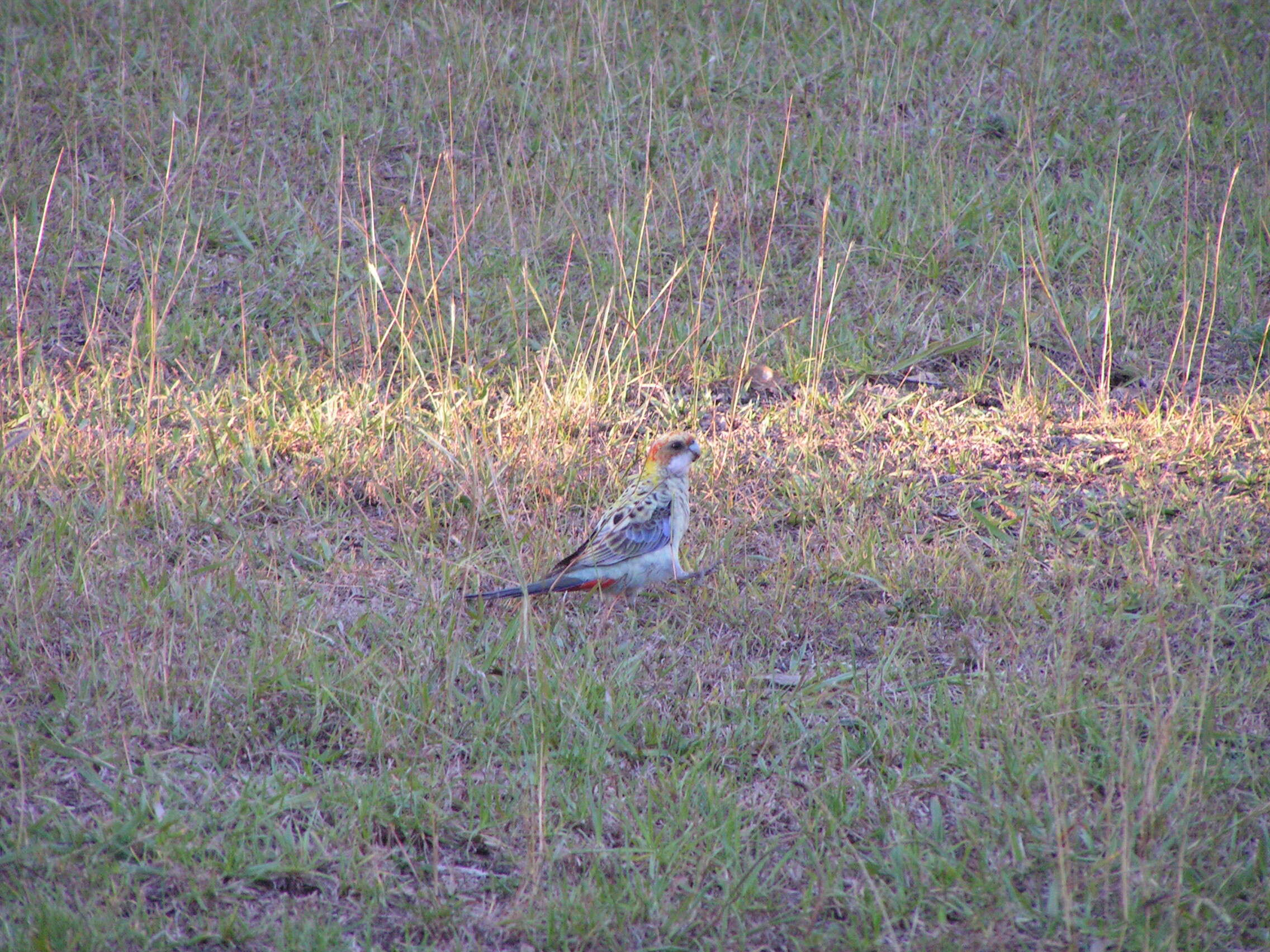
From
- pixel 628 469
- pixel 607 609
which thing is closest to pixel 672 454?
pixel 628 469

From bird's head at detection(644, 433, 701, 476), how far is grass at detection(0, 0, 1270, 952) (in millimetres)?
333

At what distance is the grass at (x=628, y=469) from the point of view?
2.99 m

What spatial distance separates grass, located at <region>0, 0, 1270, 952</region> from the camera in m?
2.99

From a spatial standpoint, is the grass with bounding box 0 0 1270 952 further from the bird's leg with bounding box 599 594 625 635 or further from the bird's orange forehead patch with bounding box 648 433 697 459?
the bird's orange forehead patch with bounding box 648 433 697 459

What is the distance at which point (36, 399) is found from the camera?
206 inches

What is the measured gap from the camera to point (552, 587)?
4020mm

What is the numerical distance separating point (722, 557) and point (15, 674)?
2544 millimetres

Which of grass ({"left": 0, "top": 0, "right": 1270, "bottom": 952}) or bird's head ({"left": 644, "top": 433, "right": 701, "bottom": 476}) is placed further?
bird's head ({"left": 644, "top": 433, "right": 701, "bottom": 476})

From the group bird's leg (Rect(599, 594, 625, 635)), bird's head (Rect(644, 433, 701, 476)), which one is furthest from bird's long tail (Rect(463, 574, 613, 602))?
bird's head (Rect(644, 433, 701, 476))

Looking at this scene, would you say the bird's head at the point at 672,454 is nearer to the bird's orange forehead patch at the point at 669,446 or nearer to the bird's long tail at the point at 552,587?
the bird's orange forehead patch at the point at 669,446

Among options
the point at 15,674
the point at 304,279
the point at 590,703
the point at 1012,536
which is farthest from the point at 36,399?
Result: the point at 1012,536

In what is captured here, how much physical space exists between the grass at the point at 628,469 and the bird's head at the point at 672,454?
1.09 ft

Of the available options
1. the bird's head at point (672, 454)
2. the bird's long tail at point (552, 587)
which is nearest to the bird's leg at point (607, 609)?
the bird's long tail at point (552, 587)

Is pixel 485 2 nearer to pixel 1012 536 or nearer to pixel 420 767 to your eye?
pixel 1012 536
